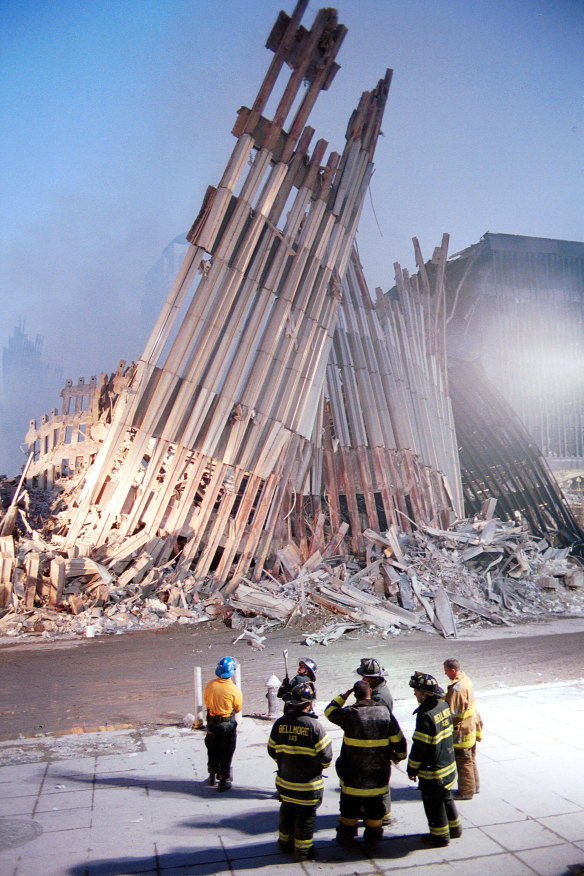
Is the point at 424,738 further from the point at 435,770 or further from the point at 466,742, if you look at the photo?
the point at 466,742

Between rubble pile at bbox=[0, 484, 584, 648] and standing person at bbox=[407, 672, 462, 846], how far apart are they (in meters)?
8.42

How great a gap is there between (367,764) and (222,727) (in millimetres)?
1722

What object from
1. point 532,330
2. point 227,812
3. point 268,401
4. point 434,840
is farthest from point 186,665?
point 532,330

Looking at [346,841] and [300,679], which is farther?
[300,679]

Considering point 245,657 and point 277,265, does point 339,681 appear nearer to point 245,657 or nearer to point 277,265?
point 245,657

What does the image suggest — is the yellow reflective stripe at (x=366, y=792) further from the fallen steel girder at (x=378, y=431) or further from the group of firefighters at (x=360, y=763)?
the fallen steel girder at (x=378, y=431)

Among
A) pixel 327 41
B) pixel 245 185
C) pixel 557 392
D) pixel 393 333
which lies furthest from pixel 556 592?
pixel 557 392

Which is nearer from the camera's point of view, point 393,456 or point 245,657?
point 245,657

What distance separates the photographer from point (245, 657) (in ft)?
40.2

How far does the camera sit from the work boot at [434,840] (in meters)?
4.86

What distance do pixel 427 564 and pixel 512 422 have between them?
15.3 metres

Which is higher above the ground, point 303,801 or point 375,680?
point 375,680

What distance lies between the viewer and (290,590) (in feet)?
54.0

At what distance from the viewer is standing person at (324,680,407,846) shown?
4.88m
